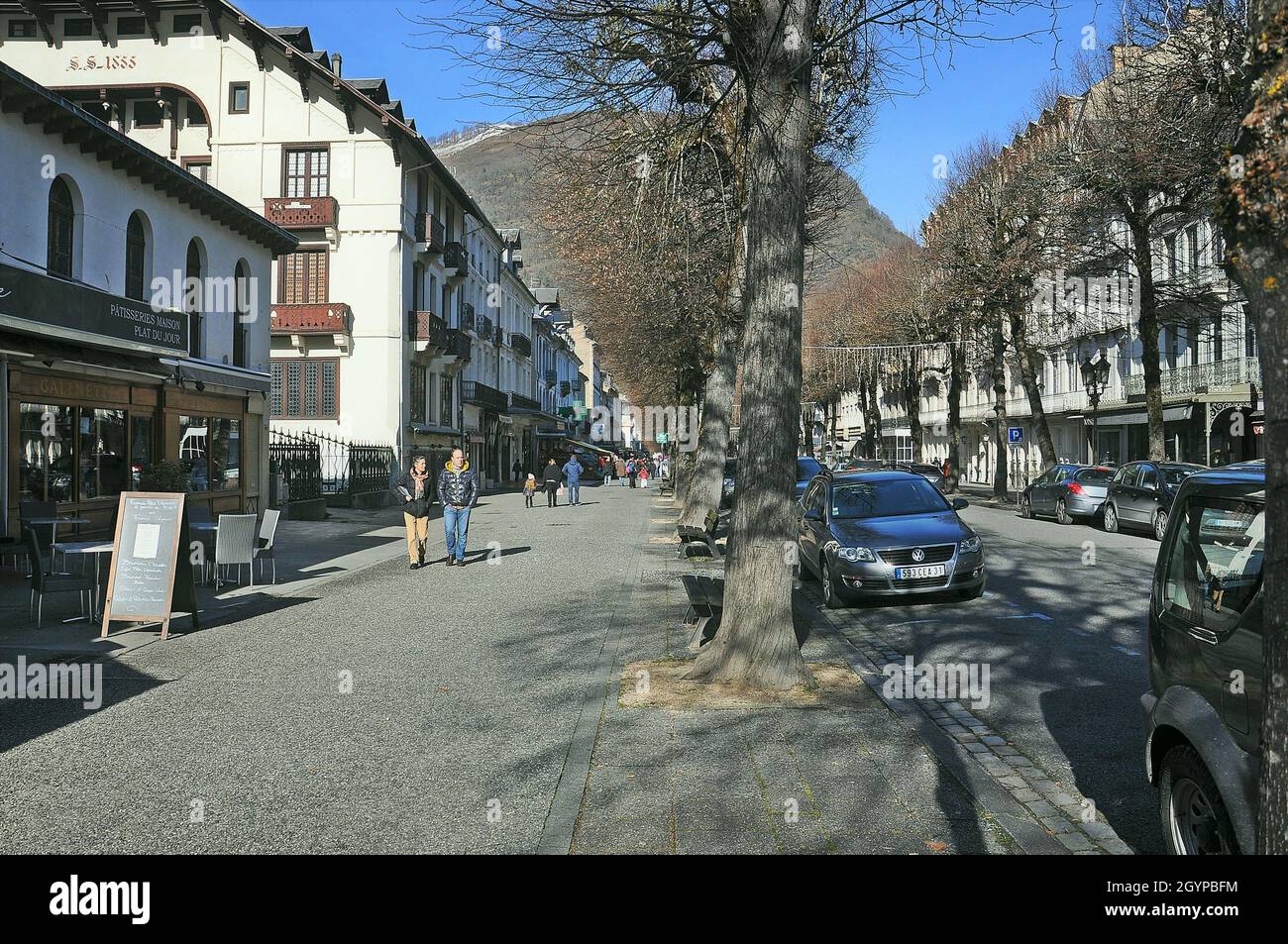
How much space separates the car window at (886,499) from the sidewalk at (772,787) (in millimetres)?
5591

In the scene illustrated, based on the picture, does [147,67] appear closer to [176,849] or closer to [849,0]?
[849,0]

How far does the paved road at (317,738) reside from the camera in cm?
460

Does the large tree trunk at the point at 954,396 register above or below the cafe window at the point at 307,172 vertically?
below

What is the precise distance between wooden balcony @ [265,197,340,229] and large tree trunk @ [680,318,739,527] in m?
19.9

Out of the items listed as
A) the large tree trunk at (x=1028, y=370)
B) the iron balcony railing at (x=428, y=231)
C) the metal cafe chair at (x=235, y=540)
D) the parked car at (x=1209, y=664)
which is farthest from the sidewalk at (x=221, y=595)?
the large tree trunk at (x=1028, y=370)

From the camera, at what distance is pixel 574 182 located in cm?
1609

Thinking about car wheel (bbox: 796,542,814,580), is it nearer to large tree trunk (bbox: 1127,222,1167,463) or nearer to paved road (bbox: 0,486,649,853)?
paved road (bbox: 0,486,649,853)

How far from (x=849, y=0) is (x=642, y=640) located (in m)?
6.17

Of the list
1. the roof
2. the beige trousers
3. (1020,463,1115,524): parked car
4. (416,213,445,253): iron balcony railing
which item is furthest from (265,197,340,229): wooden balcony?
(1020,463,1115,524): parked car

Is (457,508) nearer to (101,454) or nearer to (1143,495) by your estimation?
(101,454)

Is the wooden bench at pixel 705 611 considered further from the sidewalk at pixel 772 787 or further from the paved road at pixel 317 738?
the sidewalk at pixel 772 787

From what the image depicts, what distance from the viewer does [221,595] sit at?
13039mm

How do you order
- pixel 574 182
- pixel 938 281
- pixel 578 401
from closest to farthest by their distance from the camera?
1. pixel 574 182
2. pixel 938 281
3. pixel 578 401

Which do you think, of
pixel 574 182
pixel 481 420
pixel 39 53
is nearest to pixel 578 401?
pixel 481 420
